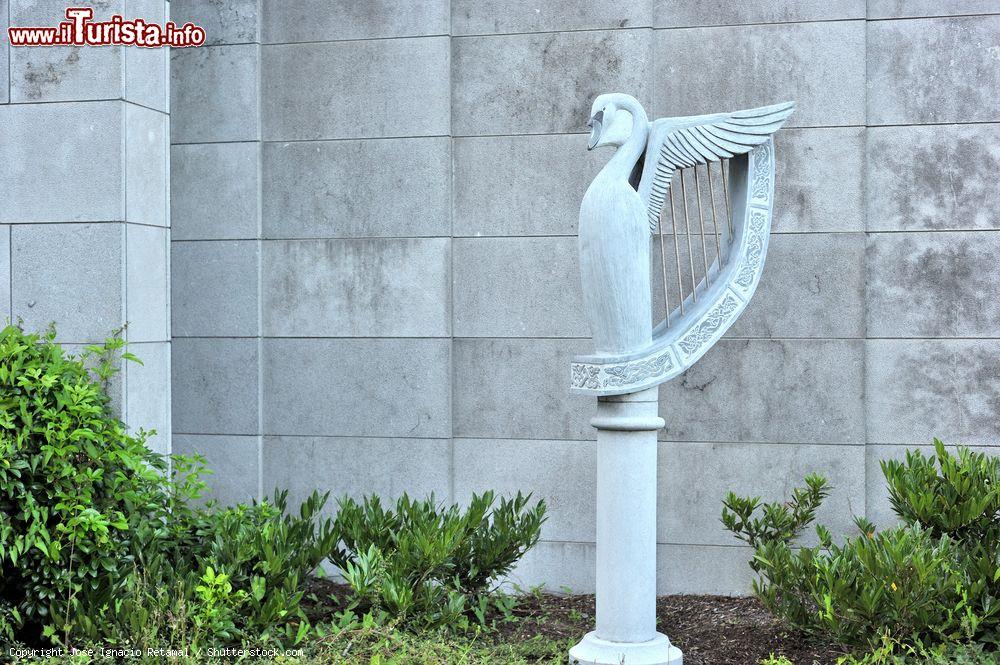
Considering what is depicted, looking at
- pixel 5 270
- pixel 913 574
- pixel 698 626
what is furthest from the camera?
pixel 698 626

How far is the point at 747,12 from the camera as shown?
633 centimetres

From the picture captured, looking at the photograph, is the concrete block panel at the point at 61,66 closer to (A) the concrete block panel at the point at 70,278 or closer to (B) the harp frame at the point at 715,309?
(A) the concrete block panel at the point at 70,278

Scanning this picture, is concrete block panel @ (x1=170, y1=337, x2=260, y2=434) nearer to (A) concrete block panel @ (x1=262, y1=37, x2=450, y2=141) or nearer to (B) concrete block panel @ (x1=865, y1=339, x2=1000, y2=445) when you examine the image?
(A) concrete block panel @ (x1=262, y1=37, x2=450, y2=141)

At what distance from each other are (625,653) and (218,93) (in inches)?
177

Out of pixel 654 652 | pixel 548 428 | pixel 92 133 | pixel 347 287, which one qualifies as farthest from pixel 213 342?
pixel 654 652

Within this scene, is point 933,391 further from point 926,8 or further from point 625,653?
point 625,653

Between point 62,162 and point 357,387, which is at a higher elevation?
point 62,162

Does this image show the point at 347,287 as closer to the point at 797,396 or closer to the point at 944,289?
the point at 797,396

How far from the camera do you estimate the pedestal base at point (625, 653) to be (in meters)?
4.61

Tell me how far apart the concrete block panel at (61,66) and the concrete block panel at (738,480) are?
393 cm

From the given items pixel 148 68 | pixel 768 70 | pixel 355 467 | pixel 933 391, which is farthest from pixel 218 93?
pixel 933 391

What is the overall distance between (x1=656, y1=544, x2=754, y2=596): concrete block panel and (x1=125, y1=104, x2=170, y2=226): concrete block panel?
12.2 ft

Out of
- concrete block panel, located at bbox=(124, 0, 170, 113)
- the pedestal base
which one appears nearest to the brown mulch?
the pedestal base

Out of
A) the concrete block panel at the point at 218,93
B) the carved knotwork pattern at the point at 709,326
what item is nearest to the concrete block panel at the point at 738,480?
the carved knotwork pattern at the point at 709,326
